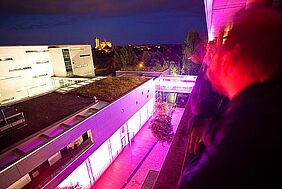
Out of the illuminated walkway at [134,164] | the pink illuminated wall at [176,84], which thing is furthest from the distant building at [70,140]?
the pink illuminated wall at [176,84]

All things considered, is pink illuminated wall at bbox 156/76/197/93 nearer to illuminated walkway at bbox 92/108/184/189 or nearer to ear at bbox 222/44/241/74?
illuminated walkway at bbox 92/108/184/189

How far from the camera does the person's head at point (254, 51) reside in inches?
33.3

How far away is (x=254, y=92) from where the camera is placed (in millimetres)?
808

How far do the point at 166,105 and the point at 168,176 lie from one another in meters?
17.9

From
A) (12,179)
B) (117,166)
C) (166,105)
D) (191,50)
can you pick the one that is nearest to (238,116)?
(12,179)

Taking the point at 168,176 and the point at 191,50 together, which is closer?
the point at 168,176

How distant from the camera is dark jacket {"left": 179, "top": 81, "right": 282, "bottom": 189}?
607mm

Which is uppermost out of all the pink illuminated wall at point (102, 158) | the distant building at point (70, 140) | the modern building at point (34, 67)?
the modern building at point (34, 67)

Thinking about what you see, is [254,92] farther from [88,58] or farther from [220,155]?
[88,58]

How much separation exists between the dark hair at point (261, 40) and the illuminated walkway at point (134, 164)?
11.1m

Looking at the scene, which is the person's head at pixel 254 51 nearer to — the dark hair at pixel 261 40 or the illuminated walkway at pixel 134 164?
the dark hair at pixel 261 40

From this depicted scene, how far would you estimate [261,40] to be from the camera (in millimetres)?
914

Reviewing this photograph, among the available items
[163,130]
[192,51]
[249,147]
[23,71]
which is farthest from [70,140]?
[192,51]

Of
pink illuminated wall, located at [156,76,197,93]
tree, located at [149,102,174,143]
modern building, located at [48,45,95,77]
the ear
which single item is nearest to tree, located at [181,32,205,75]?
pink illuminated wall, located at [156,76,197,93]
